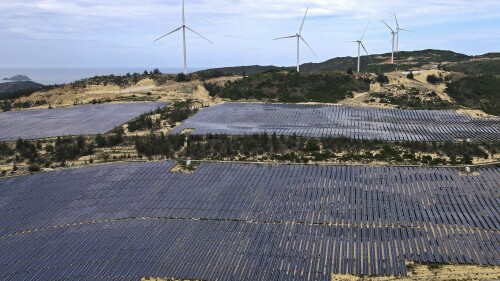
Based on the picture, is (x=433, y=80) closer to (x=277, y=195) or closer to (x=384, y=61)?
(x=277, y=195)

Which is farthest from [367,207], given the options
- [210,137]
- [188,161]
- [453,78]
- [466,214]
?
[453,78]

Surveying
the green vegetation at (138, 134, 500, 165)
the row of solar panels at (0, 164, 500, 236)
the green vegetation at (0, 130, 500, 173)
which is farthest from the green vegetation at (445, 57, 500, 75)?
the row of solar panels at (0, 164, 500, 236)

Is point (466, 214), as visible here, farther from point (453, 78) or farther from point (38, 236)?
point (453, 78)

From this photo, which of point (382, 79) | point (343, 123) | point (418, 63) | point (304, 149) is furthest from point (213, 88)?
point (418, 63)

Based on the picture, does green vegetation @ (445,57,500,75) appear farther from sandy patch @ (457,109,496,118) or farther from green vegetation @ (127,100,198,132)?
green vegetation @ (127,100,198,132)

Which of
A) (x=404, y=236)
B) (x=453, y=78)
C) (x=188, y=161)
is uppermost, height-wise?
(x=453, y=78)

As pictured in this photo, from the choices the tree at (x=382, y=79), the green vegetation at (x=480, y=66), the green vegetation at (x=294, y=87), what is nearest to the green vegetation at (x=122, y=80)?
the green vegetation at (x=294, y=87)
